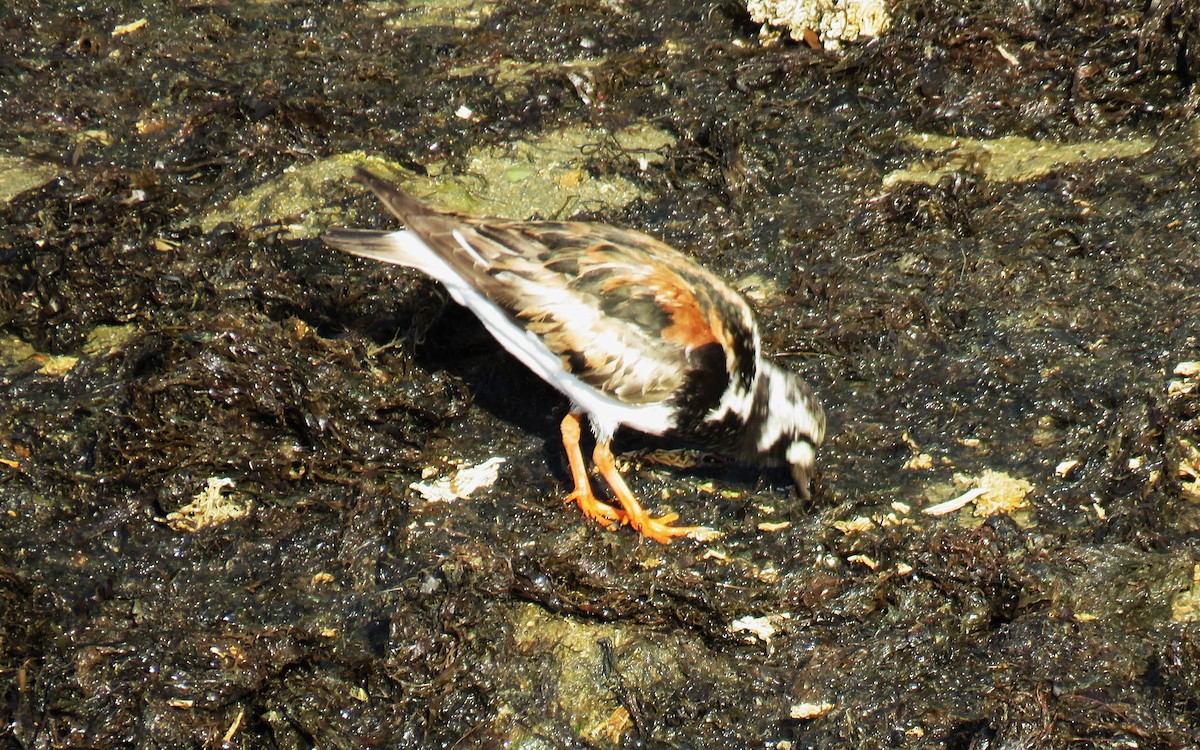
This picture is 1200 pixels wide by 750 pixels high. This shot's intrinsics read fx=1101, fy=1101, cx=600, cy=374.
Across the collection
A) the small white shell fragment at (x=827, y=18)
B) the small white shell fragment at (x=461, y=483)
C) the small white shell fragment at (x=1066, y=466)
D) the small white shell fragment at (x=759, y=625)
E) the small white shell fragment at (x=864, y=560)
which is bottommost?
the small white shell fragment at (x=759, y=625)

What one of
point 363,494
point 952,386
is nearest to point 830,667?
point 952,386

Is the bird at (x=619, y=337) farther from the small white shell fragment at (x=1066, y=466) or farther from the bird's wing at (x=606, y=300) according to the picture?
the small white shell fragment at (x=1066, y=466)

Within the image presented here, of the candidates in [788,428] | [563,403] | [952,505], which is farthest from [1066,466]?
[563,403]

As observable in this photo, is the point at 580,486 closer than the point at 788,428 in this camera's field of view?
No

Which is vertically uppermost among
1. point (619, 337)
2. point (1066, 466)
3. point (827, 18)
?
point (827, 18)

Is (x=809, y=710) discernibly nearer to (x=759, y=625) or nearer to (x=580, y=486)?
(x=759, y=625)

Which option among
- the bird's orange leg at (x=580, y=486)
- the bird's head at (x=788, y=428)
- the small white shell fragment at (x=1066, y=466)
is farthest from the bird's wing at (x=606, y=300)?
the small white shell fragment at (x=1066, y=466)

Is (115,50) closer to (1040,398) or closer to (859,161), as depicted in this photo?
(859,161)

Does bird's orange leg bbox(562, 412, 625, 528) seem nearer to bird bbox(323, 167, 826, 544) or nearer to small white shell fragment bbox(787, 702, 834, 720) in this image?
bird bbox(323, 167, 826, 544)
